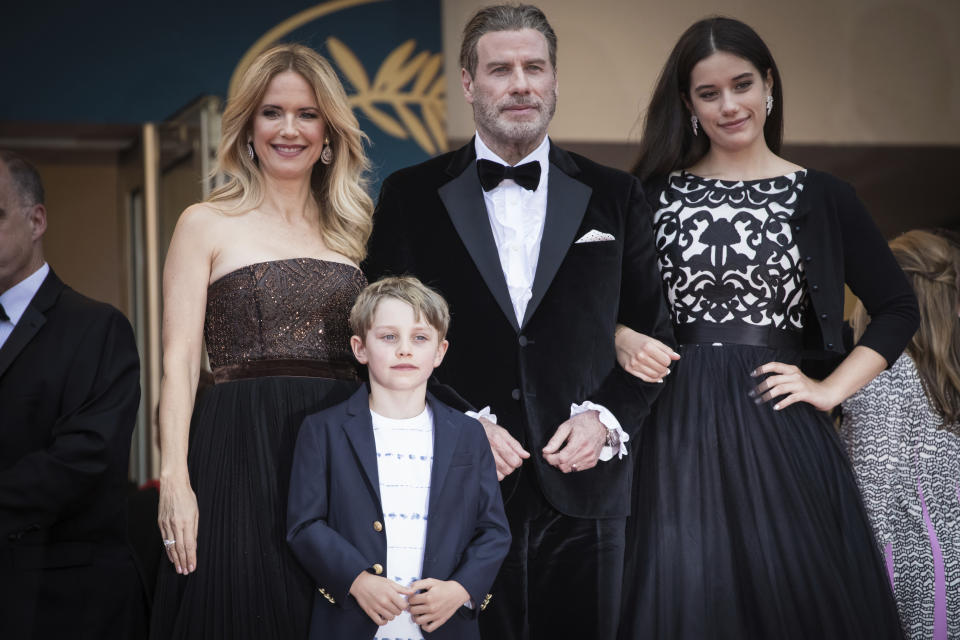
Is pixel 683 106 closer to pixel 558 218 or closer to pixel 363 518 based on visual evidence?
pixel 558 218

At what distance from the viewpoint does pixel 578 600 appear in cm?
259

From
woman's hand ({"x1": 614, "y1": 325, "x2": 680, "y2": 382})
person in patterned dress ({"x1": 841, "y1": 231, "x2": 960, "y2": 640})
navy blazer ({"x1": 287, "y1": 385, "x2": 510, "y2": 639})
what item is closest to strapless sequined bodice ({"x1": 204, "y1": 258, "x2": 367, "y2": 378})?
navy blazer ({"x1": 287, "y1": 385, "x2": 510, "y2": 639})

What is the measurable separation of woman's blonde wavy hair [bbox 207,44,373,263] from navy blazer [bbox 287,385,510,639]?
0.59 meters

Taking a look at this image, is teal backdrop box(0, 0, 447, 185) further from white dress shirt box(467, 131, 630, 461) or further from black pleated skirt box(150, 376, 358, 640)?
black pleated skirt box(150, 376, 358, 640)

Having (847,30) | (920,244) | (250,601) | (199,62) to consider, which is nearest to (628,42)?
(847,30)

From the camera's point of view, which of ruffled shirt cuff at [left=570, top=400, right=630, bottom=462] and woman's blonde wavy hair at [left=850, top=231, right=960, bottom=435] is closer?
ruffled shirt cuff at [left=570, top=400, right=630, bottom=462]

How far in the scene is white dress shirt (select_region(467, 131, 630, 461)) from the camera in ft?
8.79

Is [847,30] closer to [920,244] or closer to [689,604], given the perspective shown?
[920,244]

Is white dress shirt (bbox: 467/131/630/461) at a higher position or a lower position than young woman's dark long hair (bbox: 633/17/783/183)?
lower

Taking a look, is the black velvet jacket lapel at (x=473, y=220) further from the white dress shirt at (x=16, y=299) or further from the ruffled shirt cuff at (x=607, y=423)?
the white dress shirt at (x=16, y=299)

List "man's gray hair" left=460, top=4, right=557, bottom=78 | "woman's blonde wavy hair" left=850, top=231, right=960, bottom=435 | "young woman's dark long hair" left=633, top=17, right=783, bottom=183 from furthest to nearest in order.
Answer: "woman's blonde wavy hair" left=850, top=231, right=960, bottom=435 < "young woman's dark long hair" left=633, top=17, right=783, bottom=183 < "man's gray hair" left=460, top=4, right=557, bottom=78

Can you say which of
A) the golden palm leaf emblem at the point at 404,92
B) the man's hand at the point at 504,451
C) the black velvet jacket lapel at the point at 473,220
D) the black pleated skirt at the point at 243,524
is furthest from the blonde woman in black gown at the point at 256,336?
the golden palm leaf emblem at the point at 404,92

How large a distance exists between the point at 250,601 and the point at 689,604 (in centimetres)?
106

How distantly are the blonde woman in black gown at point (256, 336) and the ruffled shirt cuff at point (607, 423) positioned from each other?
55 cm
